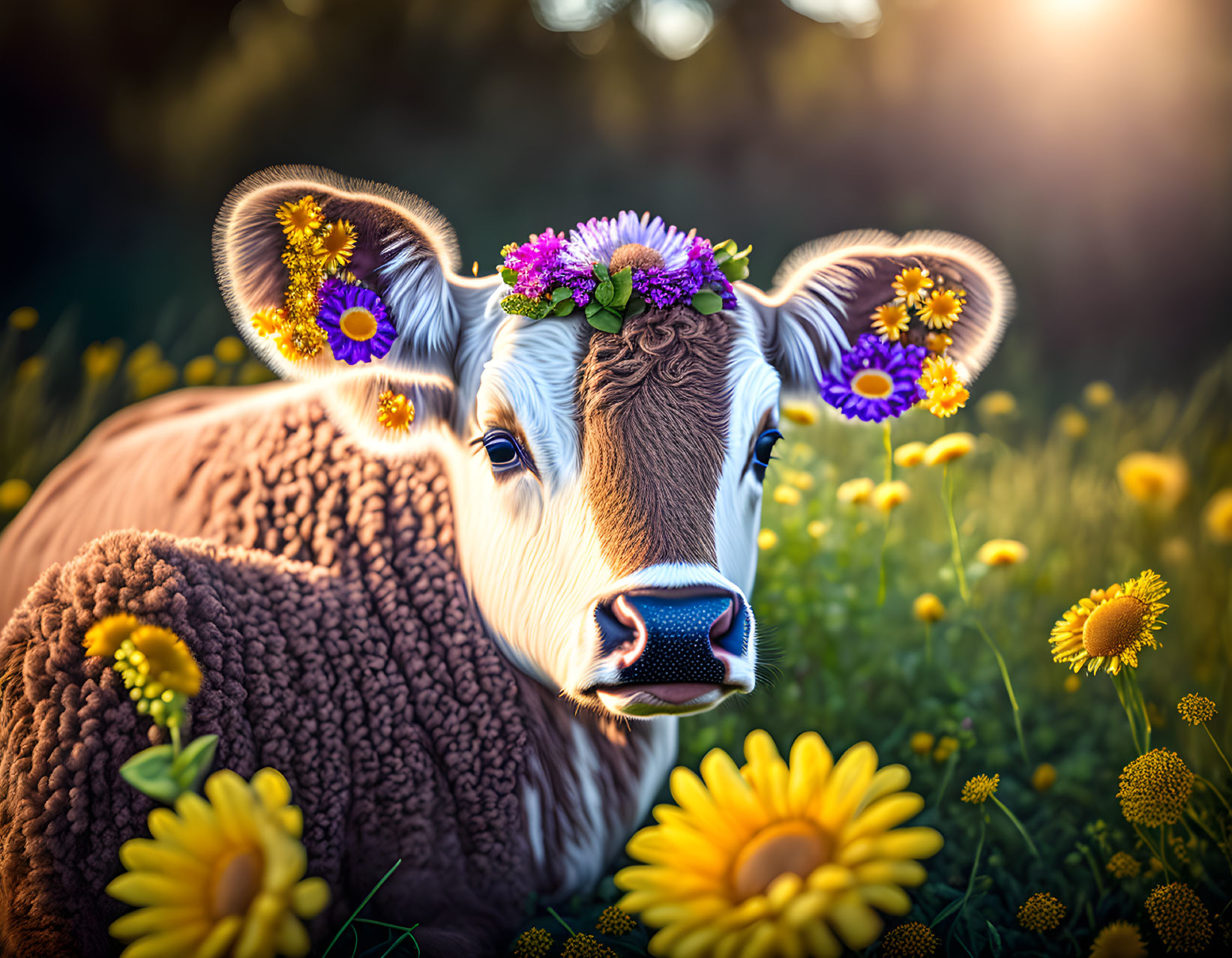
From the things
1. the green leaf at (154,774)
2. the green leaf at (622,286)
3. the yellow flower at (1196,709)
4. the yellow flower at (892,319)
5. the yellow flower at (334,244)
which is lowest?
the green leaf at (154,774)

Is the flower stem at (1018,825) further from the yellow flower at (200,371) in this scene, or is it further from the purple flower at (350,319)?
the yellow flower at (200,371)

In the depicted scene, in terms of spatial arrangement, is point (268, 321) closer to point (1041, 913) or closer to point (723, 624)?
point (723, 624)

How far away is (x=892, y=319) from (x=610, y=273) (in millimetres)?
886

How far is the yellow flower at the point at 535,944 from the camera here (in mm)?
1753

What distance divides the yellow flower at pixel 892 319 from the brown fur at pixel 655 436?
66 centimetres

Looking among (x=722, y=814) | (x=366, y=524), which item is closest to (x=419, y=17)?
(x=366, y=524)

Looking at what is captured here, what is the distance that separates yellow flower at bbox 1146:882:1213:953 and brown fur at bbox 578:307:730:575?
3.42 ft

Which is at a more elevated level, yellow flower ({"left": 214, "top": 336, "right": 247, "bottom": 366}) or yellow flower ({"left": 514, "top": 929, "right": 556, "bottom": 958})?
yellow flower ({"left": 214, "top": 336, "right": 247, "bottom": 366})

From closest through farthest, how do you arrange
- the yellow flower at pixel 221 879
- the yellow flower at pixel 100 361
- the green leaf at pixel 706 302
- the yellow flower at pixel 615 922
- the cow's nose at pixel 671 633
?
the yellow flower at pixel 221 879, the cow's nose at pixel 671 633, the yellow flower at pixel 615 922, the green leaf at pixel 706 302, the yellow flower at pixel 100 361

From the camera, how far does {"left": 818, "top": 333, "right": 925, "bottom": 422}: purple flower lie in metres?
2.24

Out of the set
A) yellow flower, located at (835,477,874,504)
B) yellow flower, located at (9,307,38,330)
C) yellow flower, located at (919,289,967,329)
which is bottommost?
yellow flower, located at (9,307,38,330)

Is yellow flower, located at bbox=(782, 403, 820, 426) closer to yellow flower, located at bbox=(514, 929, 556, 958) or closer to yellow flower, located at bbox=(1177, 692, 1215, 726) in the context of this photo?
yellow flower, located at bbox=(1177, 692, 1215, 726)

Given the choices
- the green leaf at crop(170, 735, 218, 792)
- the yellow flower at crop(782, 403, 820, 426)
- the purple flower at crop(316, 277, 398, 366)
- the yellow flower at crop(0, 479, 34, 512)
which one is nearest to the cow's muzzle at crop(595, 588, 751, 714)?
the green leaf at crop(170, 735, 218, 792)

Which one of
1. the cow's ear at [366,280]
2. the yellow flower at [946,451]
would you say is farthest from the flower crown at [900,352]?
the cow's ear at [366,280]
